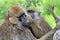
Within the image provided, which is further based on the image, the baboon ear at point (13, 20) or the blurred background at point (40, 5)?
the blurred background at point (40, 5)

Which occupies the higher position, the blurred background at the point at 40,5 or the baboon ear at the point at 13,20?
the baboon ear at the point at 13,20

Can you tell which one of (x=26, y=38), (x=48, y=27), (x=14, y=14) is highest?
(x=14, y=14)

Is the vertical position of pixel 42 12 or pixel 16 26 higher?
pixel 16 26

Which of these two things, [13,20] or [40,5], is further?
[40,5]

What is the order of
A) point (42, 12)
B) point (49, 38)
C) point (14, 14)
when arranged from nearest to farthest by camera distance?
point (14, 14) < point (49, 38) < point (42, 12)

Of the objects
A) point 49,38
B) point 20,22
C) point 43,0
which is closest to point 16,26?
point 20,22

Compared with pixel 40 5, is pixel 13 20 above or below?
above

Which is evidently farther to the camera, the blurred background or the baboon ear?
the blurred background

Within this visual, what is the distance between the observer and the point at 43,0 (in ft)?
36.6

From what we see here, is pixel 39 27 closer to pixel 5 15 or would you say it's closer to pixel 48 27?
pixel 48 27

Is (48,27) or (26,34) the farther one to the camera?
(48,27)

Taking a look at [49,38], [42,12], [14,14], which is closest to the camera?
[14,14]

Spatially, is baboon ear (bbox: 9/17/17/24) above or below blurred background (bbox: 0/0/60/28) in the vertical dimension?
above

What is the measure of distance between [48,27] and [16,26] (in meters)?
1.88
